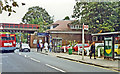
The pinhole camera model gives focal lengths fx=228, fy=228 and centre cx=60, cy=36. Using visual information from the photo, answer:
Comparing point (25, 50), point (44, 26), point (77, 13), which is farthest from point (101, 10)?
point (44, 26)

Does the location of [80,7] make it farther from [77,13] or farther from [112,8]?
[112,8]

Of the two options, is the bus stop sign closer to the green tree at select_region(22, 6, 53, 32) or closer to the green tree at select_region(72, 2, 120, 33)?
the green tree at select_region(72, 2, 120, 33)

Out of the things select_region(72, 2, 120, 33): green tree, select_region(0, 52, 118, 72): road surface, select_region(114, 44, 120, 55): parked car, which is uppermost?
select_region(72, 2, 120, 33): green tree

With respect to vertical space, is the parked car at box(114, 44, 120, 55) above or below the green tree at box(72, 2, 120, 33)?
below

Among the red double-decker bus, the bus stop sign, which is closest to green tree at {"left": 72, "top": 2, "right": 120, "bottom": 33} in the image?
the red double-decker bus

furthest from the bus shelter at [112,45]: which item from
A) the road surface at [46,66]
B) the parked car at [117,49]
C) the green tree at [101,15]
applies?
the green tree at [101,15]

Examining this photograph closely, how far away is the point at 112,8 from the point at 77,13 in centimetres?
687

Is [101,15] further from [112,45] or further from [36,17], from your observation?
[36,17]

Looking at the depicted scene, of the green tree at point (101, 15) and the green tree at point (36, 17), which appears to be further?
the green tree at point (36, 17)

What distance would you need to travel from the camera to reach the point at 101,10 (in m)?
42.9

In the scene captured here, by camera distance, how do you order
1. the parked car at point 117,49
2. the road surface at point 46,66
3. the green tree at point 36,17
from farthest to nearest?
the green tree at point 36,17
the parked car at point 117,49
the road surface at point 46,66

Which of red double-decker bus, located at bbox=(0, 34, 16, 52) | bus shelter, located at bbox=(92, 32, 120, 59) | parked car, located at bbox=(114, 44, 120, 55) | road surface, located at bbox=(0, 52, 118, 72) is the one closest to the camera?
road surface, located at bbox=(0, 52, 118, 72)

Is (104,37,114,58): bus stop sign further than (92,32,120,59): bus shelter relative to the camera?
Yes

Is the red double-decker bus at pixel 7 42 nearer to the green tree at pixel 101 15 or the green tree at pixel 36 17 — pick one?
the green tree at pixel 101 15
